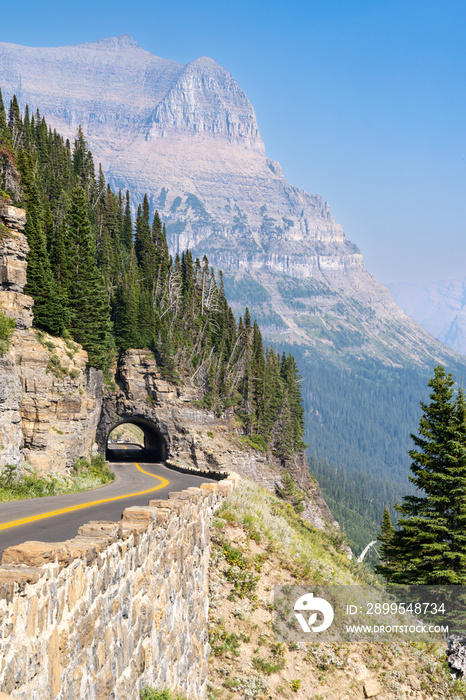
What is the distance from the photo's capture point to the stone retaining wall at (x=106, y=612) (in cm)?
558

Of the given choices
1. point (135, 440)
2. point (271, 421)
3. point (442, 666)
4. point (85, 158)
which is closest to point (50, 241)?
point (271, 421)

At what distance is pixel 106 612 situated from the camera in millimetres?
7582

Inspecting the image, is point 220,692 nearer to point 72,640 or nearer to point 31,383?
point 72,640

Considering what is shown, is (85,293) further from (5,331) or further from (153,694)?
(153,694)

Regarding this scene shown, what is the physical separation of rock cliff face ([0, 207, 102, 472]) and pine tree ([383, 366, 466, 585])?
18471 mm

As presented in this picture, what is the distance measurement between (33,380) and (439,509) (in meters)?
21.9

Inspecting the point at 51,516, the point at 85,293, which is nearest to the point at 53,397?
the point at 85,293

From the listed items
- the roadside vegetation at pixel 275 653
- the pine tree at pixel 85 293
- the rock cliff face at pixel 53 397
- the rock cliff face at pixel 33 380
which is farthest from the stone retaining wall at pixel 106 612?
the pine tree at pixel 85 293

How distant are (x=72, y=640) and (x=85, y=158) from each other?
10924cm

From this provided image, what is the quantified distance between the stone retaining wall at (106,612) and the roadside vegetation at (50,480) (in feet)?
33.7

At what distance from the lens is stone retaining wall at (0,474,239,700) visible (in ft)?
18.3

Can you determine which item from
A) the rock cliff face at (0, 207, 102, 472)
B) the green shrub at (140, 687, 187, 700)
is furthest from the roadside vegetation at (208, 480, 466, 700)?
the rock cliff face at (0, 207, 102, 472)

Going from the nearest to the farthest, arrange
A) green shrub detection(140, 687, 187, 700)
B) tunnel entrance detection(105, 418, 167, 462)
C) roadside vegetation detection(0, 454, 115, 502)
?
green shrub detection(140, 687, 187, 700) < roadside vegetation detection(0, 454, 115, 502) < tunnel entrance detection(105, 418, 167, 462)

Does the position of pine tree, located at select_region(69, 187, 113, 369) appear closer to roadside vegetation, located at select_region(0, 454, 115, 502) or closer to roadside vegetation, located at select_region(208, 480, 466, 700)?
roadside vegetation, located at select_region(0, 454, 115, 502)
